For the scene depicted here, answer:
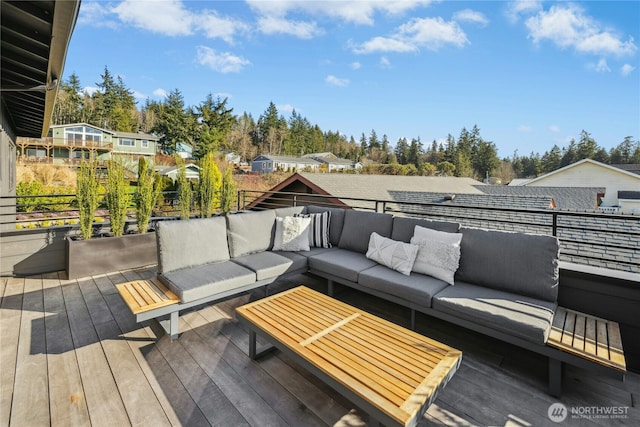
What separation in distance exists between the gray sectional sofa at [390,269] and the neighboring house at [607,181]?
21.2m

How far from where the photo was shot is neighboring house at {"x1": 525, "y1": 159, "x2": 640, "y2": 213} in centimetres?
1828

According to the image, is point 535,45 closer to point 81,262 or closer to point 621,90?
point 621,90

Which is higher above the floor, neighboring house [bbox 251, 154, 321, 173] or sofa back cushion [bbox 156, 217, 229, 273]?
neighboring house [bbox 251, 154, 321, 173]

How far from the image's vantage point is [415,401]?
131 centimetres

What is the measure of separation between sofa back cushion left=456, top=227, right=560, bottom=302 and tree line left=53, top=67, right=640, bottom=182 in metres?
21.8

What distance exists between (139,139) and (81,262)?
28.1 metres

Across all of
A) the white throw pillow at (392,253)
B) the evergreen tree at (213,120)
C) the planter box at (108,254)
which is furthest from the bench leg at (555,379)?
the evergreen tree at (213,120)

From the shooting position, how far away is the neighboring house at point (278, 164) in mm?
34906

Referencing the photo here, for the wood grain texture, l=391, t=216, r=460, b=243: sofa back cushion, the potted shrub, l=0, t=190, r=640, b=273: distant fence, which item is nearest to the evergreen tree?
l=0, t=190, r=640, b=273: distant fence

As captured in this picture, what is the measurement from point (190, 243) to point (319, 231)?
169cm

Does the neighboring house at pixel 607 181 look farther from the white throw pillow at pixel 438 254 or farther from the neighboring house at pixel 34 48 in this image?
the neighboring house at pixel 34 48

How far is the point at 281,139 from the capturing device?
42.3 metres

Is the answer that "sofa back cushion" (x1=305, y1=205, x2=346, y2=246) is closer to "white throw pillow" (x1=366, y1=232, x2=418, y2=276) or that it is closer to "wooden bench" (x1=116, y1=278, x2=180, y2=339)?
"white throw pillow" (x1=366, y1=232, x2=418, y2=276)

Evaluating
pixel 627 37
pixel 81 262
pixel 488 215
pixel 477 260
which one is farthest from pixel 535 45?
pixel 81 262
